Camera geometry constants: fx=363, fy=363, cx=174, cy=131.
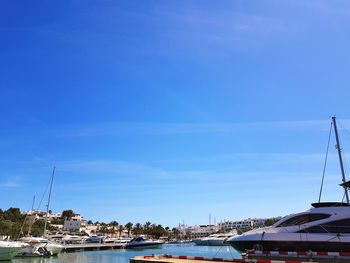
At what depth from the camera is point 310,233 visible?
2742 centimetres

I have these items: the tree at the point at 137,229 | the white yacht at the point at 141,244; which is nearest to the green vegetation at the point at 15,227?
the white yacht at the point at 141,244

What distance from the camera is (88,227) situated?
630ft

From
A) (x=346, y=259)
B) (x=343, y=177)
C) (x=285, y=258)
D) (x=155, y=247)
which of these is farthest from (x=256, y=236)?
(x=155, y=247)

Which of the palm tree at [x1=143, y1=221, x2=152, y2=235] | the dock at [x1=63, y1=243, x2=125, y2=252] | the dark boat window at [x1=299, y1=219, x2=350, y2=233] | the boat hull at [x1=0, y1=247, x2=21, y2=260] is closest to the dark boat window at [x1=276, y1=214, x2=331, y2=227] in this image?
the dark boat window at [x1=299, y1=219, x2=350, y2=233]

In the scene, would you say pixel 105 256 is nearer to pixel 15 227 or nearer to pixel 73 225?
pixel 15 227

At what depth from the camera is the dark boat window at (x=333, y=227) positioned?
26.9m

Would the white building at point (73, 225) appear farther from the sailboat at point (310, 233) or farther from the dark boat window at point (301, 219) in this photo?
the dark boat window at point (301, 219)

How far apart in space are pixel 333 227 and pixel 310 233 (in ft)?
5.70

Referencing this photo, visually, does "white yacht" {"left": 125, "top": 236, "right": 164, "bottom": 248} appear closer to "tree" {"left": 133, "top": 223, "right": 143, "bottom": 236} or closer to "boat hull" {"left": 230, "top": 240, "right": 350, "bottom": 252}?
"tree" {"left": 133, "top": 223, "right": 143, "bottom": 236}

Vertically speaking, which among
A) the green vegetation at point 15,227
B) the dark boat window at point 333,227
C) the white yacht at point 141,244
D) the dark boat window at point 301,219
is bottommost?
the dark boat window at point 333,227

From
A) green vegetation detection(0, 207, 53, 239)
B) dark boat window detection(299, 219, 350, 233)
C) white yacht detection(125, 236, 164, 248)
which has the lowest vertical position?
dark boat window detection(299, 219, 350, 233)

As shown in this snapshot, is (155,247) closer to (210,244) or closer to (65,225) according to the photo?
(210,244)

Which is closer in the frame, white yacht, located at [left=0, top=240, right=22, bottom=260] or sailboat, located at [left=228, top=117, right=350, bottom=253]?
sailboat, located at [left=228, top=117, right=350, bottom=253]

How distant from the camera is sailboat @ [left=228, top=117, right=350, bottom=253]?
2644cm
